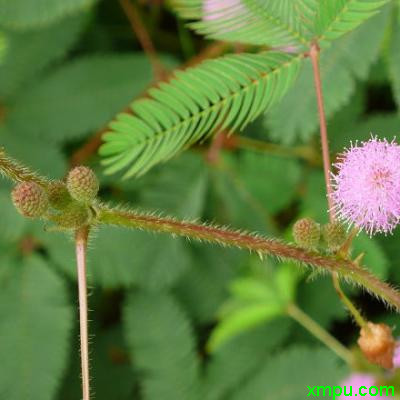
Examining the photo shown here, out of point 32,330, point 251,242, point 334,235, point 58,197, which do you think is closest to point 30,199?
point 58,197

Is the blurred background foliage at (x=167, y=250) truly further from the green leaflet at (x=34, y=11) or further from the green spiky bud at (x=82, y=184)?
the green spiky bud at (x=82, y=184)

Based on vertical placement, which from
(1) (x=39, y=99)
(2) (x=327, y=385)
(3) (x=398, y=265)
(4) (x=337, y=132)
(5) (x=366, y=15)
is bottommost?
(2) (x=327, y=385)

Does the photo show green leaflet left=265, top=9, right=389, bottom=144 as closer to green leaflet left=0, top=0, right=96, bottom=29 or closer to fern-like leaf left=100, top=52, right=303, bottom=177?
fern-like leaf left=100, top=52, right=303, bottom=177

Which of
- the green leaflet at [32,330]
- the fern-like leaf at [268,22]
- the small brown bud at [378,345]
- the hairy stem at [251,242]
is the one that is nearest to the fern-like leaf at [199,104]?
the fern-like leaf at [268,22]

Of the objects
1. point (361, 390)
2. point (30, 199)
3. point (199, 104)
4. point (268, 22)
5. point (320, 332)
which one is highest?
point (268, 22)

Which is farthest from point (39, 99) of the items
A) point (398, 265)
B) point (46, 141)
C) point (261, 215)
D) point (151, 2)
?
point (398, 265)

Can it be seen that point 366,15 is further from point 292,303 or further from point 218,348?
point 218,348

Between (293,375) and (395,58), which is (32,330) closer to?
(293,375)
